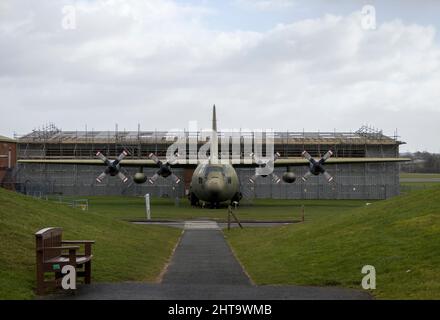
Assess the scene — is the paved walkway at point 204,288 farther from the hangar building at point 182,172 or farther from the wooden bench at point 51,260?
the hangar building at point 182,172

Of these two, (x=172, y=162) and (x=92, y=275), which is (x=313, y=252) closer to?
(x=92, y=275)

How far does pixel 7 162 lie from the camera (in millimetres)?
72875

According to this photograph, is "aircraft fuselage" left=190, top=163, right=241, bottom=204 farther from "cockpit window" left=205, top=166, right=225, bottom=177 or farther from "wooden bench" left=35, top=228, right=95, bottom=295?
"wooden bench" left=35, top=228, right=95, bottom=295

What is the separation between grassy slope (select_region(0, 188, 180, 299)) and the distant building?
154 feet

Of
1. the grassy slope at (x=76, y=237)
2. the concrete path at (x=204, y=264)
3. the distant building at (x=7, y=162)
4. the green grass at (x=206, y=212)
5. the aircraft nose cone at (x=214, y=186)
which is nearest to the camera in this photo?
the grassy slope at (x=76, y=237)

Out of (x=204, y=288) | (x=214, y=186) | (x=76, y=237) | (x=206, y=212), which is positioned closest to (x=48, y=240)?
(x=204, y=288)

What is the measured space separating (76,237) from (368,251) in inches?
373

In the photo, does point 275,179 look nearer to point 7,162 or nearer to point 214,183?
point 214,183

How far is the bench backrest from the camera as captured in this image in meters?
12.2

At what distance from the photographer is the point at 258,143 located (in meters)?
87.6

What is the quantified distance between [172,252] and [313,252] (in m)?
5.92

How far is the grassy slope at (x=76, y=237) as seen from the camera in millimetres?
13220

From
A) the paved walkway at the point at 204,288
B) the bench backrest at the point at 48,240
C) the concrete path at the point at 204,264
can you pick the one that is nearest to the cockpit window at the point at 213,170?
the concrete path at the point at 204,264

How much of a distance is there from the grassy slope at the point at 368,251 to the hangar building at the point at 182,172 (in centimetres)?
5459
